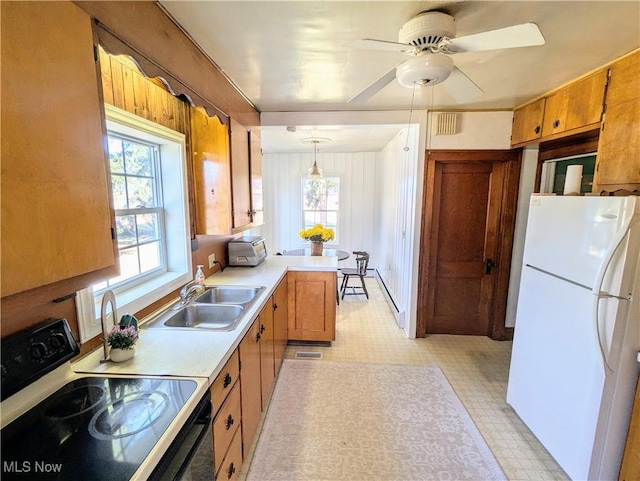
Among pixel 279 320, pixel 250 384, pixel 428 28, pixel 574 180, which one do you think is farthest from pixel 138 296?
pixel 574 180

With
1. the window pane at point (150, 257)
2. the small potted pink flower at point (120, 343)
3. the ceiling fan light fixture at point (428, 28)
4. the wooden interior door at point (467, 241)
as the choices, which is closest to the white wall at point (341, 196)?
the wooden interior door at point (467, 241)

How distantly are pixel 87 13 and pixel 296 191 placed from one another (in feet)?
16.7

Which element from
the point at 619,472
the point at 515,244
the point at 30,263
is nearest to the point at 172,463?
the point at 30,263

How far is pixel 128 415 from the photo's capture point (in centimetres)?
92

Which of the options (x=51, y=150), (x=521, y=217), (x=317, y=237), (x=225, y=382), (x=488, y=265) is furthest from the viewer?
(x=317, y=237)

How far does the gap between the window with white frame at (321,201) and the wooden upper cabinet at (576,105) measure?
Result: 379 cm

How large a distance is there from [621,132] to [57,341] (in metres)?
3.16

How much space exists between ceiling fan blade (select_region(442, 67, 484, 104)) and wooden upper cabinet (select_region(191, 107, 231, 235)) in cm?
161

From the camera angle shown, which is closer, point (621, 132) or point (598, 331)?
point (598, 331)

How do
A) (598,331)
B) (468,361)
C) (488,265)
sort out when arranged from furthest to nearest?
(488,265)
(468,361)
(598,331)

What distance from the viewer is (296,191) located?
601cm

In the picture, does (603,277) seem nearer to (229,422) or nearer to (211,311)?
(229,422)

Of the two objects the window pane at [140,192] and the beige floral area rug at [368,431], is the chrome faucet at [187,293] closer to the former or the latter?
the window pane at [140,192]

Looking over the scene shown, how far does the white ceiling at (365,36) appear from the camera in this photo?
4.52 ft
